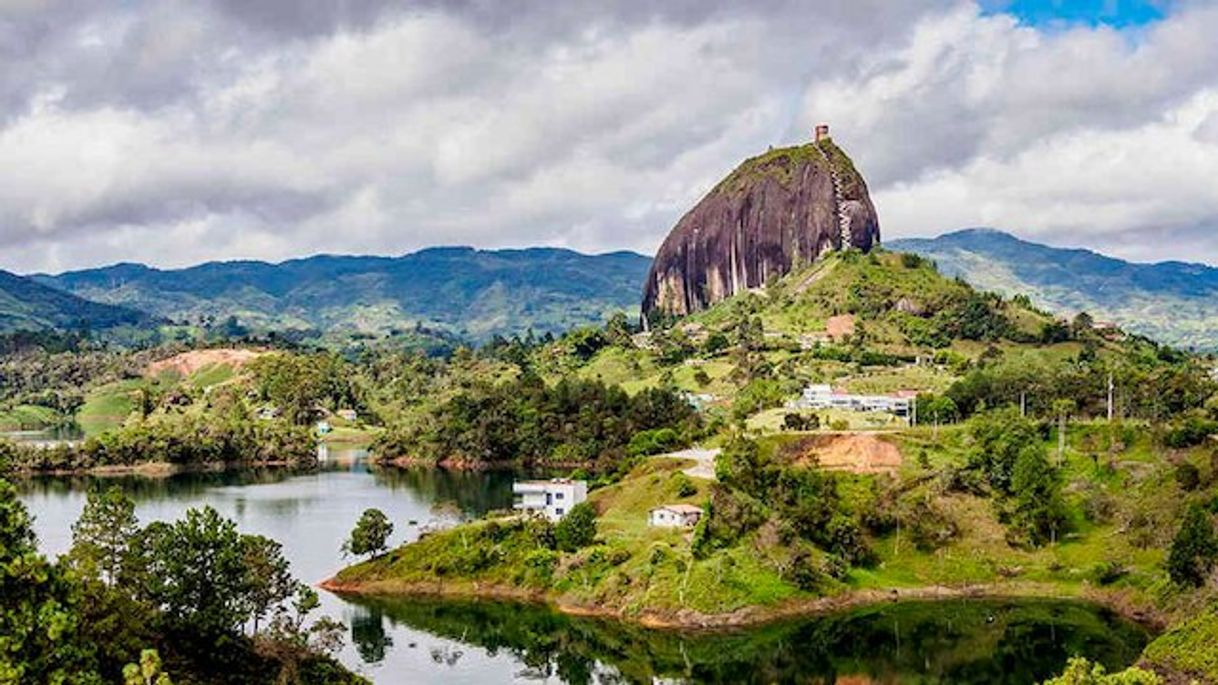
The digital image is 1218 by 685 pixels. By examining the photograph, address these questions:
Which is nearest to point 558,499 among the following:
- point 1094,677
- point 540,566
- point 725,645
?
point 540,566

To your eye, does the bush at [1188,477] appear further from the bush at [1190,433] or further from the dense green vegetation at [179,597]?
the dense green vegetation at [179,597]

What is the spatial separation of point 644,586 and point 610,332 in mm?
117496

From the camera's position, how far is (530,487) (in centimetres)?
9156

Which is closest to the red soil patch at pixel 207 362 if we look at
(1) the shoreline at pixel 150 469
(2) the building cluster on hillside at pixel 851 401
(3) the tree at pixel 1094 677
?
(1) the shoreline at pixel 150 469

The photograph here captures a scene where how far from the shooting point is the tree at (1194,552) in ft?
200

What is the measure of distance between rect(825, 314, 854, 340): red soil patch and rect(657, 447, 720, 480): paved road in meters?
55.6

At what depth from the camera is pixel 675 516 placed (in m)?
76.1

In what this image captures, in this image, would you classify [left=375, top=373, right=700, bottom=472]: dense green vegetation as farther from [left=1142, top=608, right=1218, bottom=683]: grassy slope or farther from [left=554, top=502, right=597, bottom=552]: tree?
[left=1142, top=608, right=1218, bottom=683]: grassy slope

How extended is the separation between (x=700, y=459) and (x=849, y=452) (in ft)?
44.1

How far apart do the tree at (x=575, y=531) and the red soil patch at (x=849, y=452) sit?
19.8m

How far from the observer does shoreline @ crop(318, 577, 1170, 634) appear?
209 ft

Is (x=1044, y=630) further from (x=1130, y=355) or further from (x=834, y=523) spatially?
(x=1130, y=355)

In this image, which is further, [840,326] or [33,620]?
[840,326]

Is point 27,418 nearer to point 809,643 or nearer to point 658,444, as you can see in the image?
point 658,444
